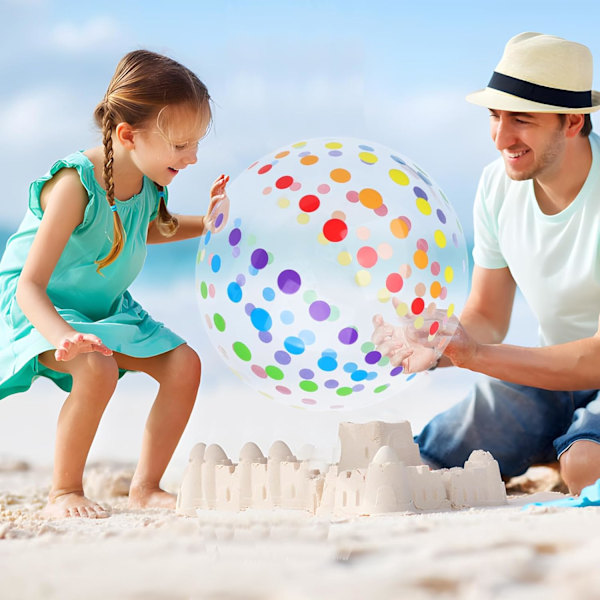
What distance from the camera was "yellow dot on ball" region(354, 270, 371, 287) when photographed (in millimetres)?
1604

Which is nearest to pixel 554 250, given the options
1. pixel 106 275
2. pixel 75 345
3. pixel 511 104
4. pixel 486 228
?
pixel 486 228

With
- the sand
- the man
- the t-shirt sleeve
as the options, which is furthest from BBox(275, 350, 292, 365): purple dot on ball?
the t-shirt sleeve

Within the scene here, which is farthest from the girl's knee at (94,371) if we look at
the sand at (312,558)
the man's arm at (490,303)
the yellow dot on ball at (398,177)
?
the man's arm at (490,303)

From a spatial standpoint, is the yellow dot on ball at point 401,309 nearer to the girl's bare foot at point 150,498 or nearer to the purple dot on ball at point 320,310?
the purple dot on ball at point 320,310

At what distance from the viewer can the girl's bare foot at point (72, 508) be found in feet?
5.70

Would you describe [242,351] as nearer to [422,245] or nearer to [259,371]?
[259,371]

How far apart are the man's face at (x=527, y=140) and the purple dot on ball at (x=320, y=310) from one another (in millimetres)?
822

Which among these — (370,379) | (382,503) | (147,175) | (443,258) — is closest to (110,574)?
(382,503)

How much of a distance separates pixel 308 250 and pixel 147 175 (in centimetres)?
58

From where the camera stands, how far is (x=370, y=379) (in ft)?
5.62

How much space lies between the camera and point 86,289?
2.03 m

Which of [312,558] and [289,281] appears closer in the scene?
[312,558]

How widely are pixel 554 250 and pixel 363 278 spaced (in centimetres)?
84

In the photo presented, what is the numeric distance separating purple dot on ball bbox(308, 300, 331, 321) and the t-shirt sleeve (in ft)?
3.24
